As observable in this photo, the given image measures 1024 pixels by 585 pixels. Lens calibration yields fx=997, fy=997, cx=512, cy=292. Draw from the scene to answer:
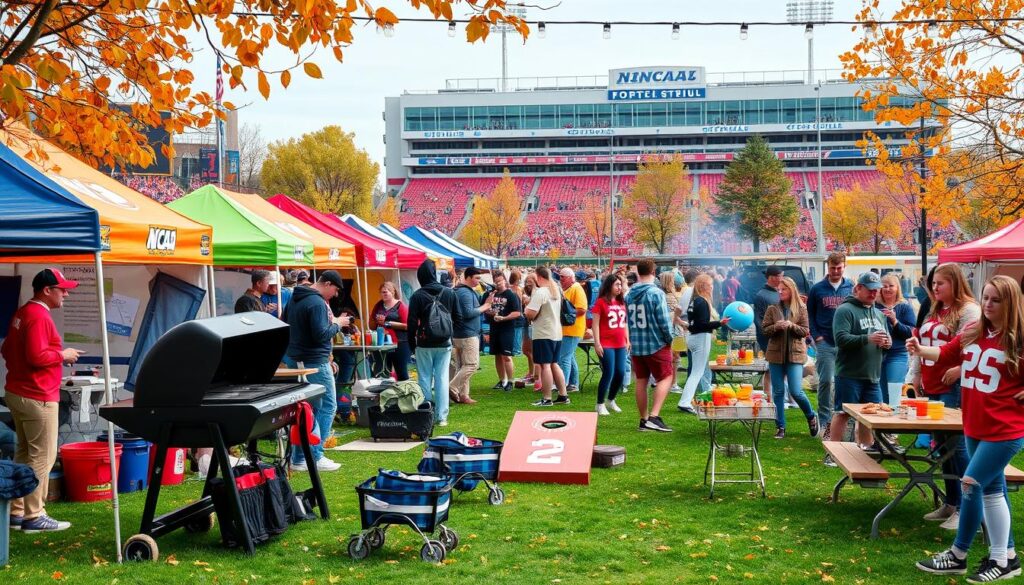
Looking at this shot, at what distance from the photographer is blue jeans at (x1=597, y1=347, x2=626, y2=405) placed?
40.5ft

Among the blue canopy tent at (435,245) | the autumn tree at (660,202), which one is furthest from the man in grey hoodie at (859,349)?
the autumn tree at (660,202)

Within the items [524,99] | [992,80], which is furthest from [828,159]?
[992,80]

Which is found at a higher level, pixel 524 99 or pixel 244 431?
pixel 524 99

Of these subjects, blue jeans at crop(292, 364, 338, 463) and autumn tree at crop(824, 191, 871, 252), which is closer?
blue jeans at crop(292, 364, 338, 463)

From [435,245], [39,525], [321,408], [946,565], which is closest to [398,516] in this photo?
[39,525]

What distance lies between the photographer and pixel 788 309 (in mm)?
10211

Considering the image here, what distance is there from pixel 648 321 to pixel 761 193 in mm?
60693

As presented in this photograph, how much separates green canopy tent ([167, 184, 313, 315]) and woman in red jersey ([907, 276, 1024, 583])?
8.63 metres

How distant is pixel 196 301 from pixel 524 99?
91082mm

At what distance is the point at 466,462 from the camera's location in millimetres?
7926

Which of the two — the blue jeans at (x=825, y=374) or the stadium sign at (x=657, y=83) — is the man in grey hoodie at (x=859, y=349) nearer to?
the blue jeans at (x=825, y=374)

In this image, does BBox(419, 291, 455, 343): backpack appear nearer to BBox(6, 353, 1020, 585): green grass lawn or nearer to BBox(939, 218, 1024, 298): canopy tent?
BBox(6, 353, 1020, 585): green grass lawn

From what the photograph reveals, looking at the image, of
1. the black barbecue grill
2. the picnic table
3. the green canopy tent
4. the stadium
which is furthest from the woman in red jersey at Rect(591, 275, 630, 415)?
the stadium

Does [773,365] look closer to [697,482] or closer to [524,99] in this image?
[697,482]
